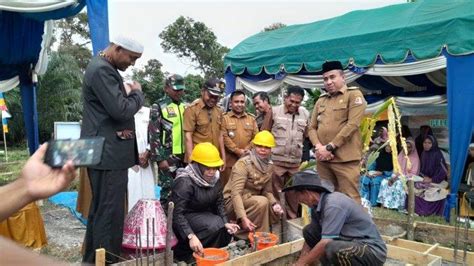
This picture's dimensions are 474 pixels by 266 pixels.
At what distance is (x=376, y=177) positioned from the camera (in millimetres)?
6574

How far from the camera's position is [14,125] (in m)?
15.1

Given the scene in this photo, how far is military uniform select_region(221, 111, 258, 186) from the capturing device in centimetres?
448

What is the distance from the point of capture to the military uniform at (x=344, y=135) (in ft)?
12.8

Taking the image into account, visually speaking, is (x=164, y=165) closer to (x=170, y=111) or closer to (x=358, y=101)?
(x=170, y=111)

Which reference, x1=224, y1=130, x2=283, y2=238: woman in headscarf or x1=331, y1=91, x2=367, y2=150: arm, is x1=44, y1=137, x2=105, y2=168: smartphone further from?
x1=331, y1=91, x2=367, y2=150: arm

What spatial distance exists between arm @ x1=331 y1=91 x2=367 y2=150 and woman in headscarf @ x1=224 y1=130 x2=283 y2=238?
605mm

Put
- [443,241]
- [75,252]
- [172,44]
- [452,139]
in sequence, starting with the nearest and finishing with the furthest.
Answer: [75,252] → [443,241] → [452,139] → [172,44]

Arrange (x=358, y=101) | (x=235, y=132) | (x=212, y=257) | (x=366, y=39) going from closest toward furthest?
(x=212, y=257) < (x=358, y=101) < (x=235, y=132) < (x=366, y=39)

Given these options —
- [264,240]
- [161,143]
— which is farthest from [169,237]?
[161,143]

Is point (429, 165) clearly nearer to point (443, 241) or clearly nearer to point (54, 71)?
point (443, 241)

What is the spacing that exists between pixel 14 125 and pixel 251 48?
34.8 feet

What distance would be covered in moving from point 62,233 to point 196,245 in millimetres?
2195

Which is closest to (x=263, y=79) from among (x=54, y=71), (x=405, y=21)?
(x=405, y=21)

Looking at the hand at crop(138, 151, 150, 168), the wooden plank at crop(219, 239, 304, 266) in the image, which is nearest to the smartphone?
the wooden plank at crop(219, 239, 304, 266)
